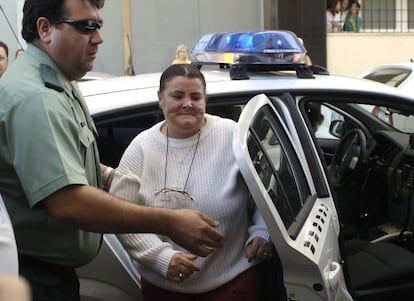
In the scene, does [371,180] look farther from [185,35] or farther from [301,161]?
[185,35]

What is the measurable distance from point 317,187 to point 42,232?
46.8 inches

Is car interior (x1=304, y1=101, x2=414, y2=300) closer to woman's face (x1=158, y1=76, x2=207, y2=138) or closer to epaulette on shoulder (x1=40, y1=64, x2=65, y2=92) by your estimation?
woman's face (x1=158, y1=76, x2=207, y2=138)

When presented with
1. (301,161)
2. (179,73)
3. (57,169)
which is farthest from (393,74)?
(57,169)

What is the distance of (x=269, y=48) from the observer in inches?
122

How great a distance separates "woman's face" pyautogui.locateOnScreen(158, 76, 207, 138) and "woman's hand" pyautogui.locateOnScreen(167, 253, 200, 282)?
0.46 meters

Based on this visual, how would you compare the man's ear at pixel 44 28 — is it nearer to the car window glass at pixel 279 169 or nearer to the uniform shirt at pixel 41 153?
the uniform shirt at pixel 41 153

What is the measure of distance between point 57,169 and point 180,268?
2.11 feet

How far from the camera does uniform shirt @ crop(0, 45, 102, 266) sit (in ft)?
5.54

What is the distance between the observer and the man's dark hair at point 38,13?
1.86 m

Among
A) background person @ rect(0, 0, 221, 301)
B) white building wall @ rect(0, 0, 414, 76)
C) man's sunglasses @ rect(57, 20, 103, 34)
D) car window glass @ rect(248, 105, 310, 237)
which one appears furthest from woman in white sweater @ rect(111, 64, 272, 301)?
white building wall @ rect(0, 0, 414, 76)

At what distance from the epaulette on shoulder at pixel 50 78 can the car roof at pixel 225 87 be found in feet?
2.48

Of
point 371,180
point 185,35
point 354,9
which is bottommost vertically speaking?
point 371,180

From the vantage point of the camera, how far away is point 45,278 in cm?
187

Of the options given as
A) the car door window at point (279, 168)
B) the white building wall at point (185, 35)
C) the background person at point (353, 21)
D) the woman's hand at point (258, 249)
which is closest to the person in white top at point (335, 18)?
the background person at point (353, 21)
